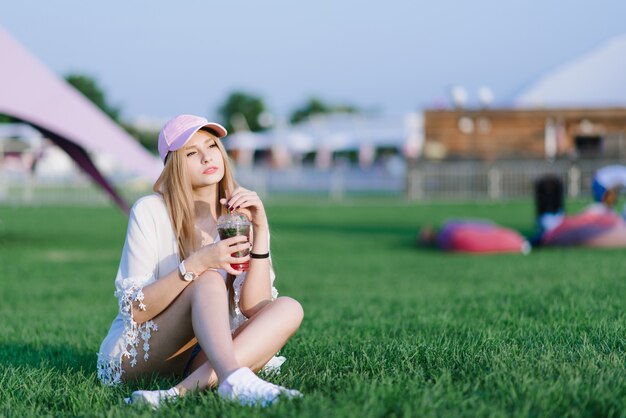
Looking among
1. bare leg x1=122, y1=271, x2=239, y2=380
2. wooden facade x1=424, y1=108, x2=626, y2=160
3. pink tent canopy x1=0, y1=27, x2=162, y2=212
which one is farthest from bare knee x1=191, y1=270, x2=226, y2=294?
wooden facade x1=424, y1=108, x2=626, y2=160

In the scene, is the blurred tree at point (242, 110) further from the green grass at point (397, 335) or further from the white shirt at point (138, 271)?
the white shirt at point (138, 271)

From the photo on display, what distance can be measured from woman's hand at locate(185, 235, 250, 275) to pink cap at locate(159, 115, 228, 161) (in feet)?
1.62

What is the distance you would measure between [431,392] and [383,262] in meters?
7.72

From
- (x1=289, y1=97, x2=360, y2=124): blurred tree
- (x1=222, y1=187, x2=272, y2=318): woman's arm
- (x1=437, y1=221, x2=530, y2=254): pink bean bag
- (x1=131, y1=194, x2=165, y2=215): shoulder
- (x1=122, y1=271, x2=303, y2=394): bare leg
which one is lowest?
(x1=437, y1=221, x2=530, y2=254): pink bean bag

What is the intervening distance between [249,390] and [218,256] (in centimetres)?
54

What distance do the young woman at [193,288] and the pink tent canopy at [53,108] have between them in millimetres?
7875

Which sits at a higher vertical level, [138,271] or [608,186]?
[138,271]

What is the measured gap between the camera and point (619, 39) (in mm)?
29797

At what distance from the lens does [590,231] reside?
1095 centimetres

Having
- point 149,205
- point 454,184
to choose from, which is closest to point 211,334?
point 149,205

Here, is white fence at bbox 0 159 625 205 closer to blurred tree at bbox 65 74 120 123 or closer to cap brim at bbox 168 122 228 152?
cap brim at bbox 168 122 228 152

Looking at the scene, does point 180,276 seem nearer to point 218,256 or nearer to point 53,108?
point 218,256

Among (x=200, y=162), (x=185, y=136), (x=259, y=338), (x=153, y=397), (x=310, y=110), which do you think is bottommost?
(x=153, y=397)

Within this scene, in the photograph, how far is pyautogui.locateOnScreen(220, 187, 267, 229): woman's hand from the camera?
3160 millimetres
